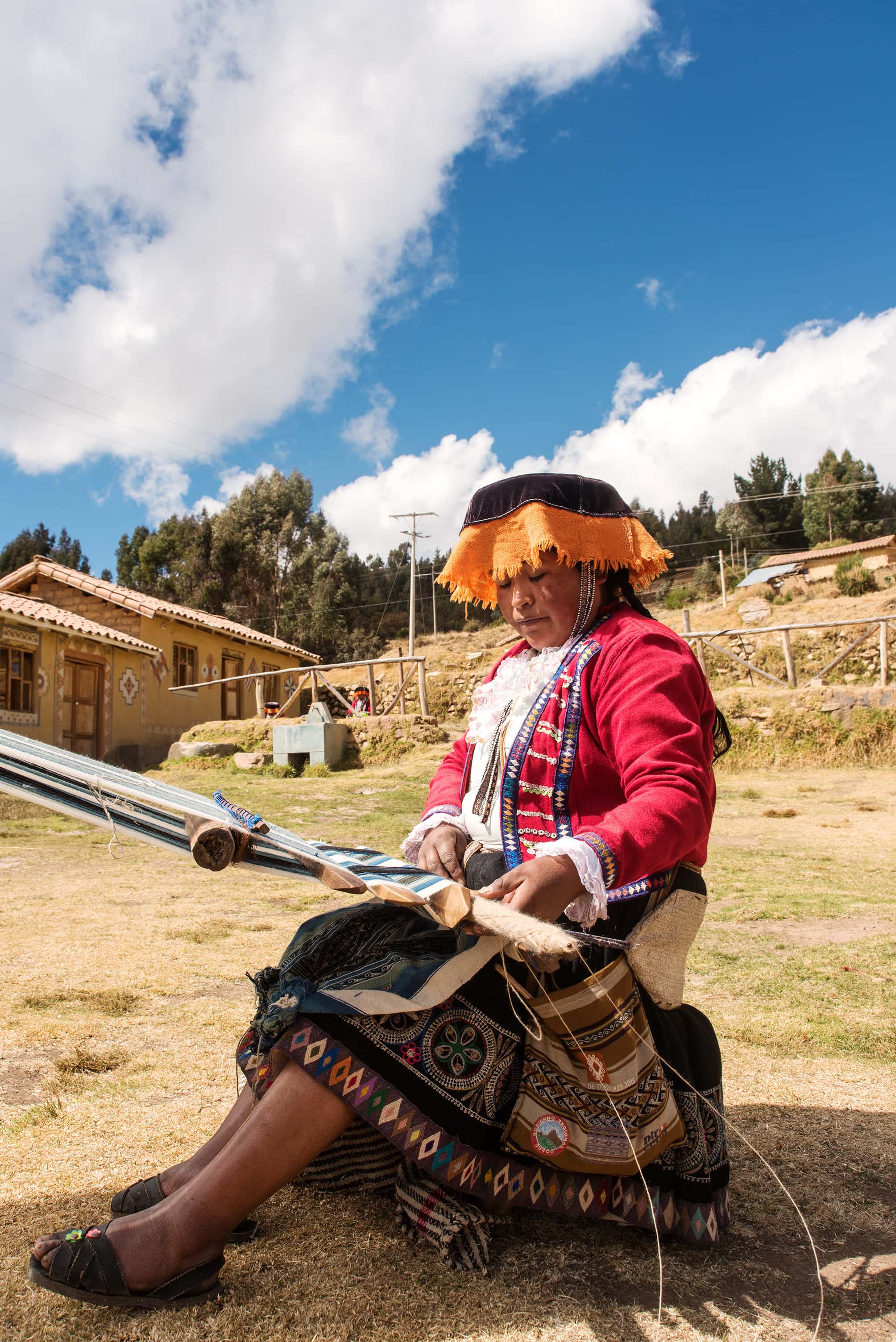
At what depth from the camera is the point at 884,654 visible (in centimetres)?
1535

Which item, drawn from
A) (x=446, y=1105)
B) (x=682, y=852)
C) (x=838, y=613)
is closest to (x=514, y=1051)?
(x=446, y=1105)

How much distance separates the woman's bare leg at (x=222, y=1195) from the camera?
1528 mm

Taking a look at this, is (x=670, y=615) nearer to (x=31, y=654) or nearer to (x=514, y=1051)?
(x=31, y=654)

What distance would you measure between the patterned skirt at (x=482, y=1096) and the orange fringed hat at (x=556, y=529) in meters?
0.86

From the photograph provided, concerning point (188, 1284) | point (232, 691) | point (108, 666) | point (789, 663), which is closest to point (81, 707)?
point (108, 666)

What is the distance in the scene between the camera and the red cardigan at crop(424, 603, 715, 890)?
1.64 meters

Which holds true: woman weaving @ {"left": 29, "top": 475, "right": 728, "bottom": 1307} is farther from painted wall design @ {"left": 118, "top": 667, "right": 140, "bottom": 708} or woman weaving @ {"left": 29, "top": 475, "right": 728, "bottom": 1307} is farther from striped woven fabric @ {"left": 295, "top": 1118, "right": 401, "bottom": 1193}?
painted wall design @ {"left": 118, "top": 667, "right": 140, "bottom": 708}

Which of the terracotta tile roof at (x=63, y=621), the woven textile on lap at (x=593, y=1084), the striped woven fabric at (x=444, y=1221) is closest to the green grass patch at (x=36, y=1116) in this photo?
the striped woven fabric at (x=444, y=1221)

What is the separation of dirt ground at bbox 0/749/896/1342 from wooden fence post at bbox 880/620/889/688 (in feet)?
35.0

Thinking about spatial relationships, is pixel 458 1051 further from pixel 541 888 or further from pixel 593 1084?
pixel 541 888

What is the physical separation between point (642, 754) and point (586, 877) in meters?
0.30

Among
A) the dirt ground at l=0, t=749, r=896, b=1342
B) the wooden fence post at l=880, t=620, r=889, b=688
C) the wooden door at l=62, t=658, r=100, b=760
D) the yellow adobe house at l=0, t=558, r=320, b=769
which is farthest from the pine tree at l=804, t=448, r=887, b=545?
the dirt ground at l=0, t=749, r=896, b=1342

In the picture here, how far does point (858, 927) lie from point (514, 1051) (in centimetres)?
393

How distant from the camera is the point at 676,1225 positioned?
1.83 metres
